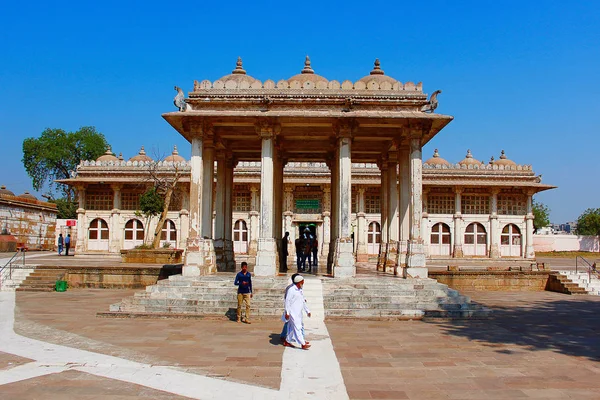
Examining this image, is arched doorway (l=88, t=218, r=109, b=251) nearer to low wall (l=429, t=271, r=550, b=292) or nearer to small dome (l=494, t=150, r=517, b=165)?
low wall (l=429, t=271, r=550, b=292)

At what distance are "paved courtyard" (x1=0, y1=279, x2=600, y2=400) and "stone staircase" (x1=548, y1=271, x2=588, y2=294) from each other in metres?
8.08

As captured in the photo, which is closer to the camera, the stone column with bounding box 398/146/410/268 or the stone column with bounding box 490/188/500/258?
the stone column with bounding box 398/146/410/268

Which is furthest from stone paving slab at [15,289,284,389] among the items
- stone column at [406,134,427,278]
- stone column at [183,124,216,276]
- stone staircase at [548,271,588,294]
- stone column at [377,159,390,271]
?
stone staircase at [548,271,588,294]

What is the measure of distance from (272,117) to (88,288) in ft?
32.5

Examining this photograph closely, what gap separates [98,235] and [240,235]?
9.62m

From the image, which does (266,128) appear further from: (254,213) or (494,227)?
(494,227)

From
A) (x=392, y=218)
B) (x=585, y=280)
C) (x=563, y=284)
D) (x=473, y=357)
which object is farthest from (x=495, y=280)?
(x=473, y=357)

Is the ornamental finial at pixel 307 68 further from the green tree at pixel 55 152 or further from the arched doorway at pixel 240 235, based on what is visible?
the green tree at pixel 55 152

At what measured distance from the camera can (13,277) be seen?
18.9 metres

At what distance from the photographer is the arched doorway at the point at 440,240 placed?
110 ft

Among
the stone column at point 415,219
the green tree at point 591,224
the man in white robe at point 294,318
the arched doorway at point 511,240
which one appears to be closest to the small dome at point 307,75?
the stone column at point 415,219

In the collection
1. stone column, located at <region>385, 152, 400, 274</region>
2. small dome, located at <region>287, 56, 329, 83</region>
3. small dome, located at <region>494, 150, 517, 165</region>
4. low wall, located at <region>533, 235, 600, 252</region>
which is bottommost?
low wall, located at <region>533, 235, 600, 252</region>

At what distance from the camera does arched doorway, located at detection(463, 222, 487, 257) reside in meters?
33.5

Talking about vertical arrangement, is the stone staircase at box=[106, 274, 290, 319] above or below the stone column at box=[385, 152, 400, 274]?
below
